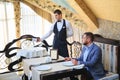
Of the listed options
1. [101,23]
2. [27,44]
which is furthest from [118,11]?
[27,44]

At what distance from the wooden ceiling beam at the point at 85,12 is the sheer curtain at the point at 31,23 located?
3.15 meters

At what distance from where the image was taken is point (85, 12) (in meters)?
4.38

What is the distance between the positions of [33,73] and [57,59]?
60 centimetres

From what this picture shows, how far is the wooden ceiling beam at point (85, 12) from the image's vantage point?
4.20 m

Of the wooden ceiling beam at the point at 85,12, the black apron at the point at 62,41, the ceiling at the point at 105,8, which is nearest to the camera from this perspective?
the ceiling at the point at 105,8

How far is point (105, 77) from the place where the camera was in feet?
11.1

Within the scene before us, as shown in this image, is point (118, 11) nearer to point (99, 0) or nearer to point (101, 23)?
point (99, 0)

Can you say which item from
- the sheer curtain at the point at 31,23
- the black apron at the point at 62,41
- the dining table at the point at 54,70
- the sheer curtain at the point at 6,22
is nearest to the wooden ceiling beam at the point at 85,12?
the black apron at the point at 62,41

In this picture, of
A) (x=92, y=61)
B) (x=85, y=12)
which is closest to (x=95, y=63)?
(x=92, y=61)

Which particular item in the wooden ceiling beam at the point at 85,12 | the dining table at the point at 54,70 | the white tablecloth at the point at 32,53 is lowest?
the dining table at the point at 54,70

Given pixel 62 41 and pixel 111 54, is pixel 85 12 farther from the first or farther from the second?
pixel 111 54

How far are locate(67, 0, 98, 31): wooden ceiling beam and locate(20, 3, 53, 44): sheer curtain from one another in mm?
3148

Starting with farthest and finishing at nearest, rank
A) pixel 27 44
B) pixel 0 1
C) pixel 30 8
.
→ pixel 30 8
pixel 0 1
pixel 27 44

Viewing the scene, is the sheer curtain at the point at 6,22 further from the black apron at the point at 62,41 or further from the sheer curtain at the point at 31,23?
the black apron at the point at 62,41
